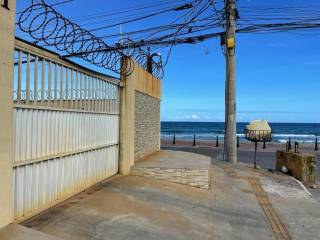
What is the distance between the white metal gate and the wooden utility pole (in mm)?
7873

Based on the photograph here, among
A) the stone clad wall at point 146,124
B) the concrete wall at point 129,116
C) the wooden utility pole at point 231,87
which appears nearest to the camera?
the concrete wall at point 129,116

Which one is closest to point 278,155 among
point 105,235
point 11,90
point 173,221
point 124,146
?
point 124,146

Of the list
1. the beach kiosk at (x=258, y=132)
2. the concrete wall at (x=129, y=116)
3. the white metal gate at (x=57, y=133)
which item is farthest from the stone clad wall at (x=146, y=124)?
the beach kiosk at (x=258, y=132)

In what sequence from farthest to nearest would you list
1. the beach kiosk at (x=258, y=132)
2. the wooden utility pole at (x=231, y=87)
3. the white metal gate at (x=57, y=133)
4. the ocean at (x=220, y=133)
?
the ocean at (x=220, y=133) → the wooden utility pole at (x=231, y=87) → the beach kiosk at (x=258, y=132) → the white metal gate at (x=57, y=133)

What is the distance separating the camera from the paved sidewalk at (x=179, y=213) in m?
6.65

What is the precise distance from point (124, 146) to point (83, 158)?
2.40 m

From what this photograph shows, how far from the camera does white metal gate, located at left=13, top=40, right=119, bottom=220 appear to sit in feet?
21.2

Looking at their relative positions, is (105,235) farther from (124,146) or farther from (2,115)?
(124,146)

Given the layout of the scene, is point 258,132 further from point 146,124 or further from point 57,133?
point 57,133

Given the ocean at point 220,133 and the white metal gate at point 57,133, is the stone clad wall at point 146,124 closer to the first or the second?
the white metal gate at point 57,133

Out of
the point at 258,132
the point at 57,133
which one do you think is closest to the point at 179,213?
the point at 57,133

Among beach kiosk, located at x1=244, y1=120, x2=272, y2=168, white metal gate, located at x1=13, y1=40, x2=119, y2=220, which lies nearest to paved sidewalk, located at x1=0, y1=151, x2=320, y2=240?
white metal gate, located at x1=13, y1=40, x2=119, y2=220

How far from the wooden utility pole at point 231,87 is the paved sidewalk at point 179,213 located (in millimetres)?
5081

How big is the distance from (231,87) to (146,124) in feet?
17.4
